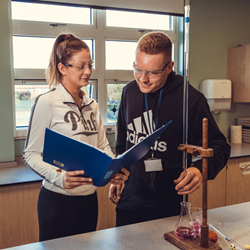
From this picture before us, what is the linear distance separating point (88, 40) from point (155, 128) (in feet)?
6.19

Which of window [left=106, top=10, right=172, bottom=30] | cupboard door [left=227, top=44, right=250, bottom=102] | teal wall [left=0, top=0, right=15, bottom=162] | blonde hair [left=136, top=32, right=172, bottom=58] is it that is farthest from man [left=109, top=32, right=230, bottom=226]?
cupboard door [left=227, top=44, right=250, bottom=102]

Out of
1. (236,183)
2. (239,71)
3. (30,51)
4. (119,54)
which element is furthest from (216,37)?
(30,51)

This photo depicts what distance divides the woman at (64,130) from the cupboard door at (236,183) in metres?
1.84

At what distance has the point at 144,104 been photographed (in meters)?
1.64

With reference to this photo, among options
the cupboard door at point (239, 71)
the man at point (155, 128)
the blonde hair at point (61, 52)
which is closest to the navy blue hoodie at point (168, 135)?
the man at point (155, 128)

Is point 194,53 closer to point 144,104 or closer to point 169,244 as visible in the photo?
point 144,104

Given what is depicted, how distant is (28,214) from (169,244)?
4.84 feet

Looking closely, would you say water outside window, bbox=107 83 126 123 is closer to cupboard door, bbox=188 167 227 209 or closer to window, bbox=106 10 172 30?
window, bbox=106 10 172 30

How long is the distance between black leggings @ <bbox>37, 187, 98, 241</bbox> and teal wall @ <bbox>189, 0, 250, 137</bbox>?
2420mm

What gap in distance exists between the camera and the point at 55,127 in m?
1.56

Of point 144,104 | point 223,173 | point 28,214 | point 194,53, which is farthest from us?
point 194,53

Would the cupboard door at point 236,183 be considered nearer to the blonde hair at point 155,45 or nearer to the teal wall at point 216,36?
the teal wall at point 216,36

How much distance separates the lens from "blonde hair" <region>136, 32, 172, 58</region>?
4.63ft

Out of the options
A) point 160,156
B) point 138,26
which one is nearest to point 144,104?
point 160,156
